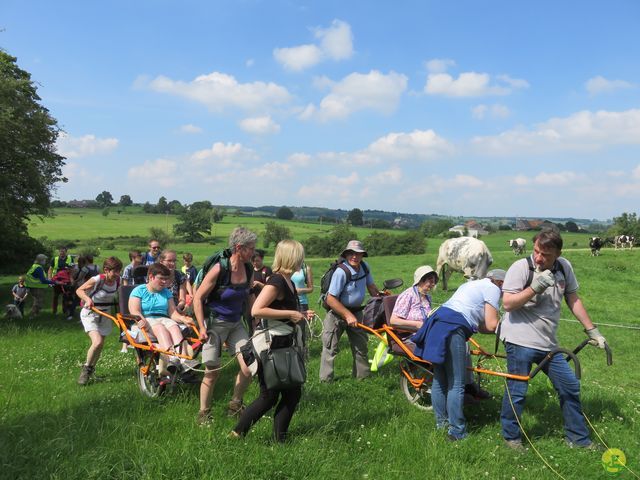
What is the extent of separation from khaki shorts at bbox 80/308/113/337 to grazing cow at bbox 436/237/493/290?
43.3ft

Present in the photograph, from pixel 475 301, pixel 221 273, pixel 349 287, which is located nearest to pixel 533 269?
pixel 475 301

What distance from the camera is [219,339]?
16.6ft

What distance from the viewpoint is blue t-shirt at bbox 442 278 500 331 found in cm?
474

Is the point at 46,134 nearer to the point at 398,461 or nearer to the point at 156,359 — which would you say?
the point at 156,359

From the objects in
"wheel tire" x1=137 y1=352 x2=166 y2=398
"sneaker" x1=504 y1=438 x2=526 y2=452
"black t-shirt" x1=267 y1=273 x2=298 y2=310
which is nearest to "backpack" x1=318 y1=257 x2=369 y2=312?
"black t-shirt" x1=267 y1=273 x2=298 y2=310

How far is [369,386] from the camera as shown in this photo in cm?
637

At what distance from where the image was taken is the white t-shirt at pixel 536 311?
4395mm

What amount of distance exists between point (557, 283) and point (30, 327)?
1112cm

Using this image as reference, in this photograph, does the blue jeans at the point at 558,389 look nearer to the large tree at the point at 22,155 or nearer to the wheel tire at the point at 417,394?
the wheel tire at the point at 417,394

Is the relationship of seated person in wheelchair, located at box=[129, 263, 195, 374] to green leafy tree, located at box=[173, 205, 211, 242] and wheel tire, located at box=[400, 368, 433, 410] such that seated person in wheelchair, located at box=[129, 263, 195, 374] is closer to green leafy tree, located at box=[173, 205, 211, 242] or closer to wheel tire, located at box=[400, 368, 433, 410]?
wheel tire, located at box=[400, 368, 433, 410]

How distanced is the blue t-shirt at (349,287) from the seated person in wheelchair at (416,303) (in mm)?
671

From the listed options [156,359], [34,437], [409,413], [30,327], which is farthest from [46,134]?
[409,413]

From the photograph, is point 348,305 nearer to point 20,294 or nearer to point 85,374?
point 85,374

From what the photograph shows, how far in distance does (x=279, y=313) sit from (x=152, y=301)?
299 cm
